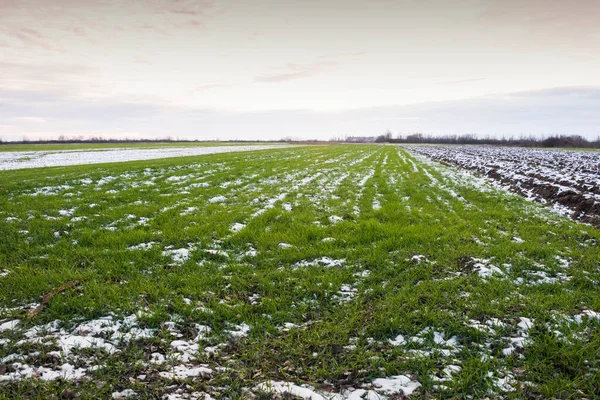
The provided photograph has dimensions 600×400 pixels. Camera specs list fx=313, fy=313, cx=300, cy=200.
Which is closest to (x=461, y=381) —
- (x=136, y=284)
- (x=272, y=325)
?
(x=272, y=325)

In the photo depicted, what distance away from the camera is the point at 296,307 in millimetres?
4324

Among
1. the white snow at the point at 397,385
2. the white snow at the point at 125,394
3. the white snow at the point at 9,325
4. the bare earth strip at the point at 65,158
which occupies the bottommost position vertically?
the white snow at the point at 397,385

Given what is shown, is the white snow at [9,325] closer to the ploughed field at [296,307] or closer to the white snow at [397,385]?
the ploughed field at [296,307]

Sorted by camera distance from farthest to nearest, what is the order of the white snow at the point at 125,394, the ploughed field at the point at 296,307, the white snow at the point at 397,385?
the ploughed field at the point at 296,307 < the white snow at the point at 397,385 < the white snow at the point at 125,394

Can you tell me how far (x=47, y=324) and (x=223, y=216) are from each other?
5.03m

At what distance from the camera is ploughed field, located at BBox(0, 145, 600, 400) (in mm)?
3045

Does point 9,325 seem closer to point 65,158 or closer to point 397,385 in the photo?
point 397,385

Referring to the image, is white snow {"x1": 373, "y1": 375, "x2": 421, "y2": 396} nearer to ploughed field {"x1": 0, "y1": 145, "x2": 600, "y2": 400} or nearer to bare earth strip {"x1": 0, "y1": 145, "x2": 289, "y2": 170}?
ploughed field {"x1": 0, "y1": 145, "x2": 600, "y2": 400}

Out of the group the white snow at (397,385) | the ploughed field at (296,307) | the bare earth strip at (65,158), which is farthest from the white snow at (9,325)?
the bare earth strip at (65,158)

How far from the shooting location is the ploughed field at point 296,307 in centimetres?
304

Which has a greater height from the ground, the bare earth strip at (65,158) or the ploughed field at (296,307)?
the bare earth strip at (65,158)

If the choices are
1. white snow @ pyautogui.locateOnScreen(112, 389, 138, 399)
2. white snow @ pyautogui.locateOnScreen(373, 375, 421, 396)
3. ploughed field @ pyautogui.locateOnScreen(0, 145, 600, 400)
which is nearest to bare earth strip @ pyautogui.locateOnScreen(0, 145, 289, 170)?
ploughed field @ pyautogui.locateOnScreen(0, 145, 600, 400)

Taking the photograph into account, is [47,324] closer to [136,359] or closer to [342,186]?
[136,359]

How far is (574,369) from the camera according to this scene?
3111 millimetres
